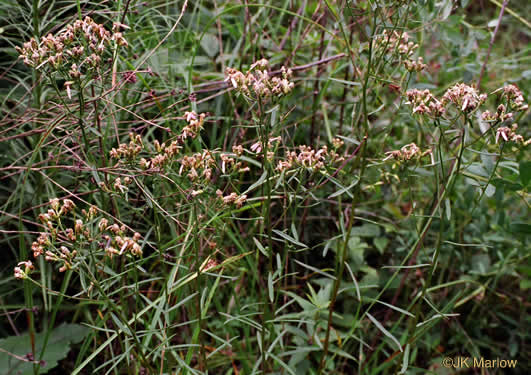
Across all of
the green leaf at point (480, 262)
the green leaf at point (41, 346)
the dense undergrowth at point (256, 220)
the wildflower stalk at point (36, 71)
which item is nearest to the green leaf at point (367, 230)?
the dense undergrowth at point (256, 220)

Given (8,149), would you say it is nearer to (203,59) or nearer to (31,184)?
(31,184)

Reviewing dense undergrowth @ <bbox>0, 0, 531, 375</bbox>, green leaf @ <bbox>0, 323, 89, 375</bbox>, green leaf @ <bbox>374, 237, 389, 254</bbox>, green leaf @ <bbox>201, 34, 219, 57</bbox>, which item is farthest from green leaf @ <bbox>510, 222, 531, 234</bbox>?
green leaf @ <bbox>0, 323, 89, 375</bbox>

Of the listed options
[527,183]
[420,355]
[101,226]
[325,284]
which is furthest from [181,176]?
[420,355]

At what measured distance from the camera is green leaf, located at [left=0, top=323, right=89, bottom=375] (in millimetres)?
1937

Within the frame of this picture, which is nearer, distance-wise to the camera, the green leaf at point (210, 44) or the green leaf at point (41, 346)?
the green leaf at point (41, 346)

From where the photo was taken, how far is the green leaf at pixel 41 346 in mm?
1937

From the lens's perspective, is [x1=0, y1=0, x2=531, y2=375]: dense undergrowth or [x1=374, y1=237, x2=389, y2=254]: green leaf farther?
[x1=374, y1=237, x2=389, y2=254]: green leaf

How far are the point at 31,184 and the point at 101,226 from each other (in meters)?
1.03

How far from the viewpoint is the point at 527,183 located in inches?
71.3

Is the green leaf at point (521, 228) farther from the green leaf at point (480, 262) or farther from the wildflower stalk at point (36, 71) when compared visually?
the wildflower stalk at point (36, 71)

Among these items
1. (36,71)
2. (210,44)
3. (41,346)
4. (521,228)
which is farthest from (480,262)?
(36,71)

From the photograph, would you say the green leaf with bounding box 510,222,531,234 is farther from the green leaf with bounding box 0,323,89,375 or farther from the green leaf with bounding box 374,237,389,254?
the green leaf with bounding box 0,323,89,375

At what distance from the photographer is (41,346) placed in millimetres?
2008

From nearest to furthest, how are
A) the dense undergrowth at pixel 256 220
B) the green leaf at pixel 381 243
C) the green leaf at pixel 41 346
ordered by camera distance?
1. the dense undergrowth at pixel 256 220
2. the green leaf at pixel 41 346
3. the green leaf at pixel 381 243
